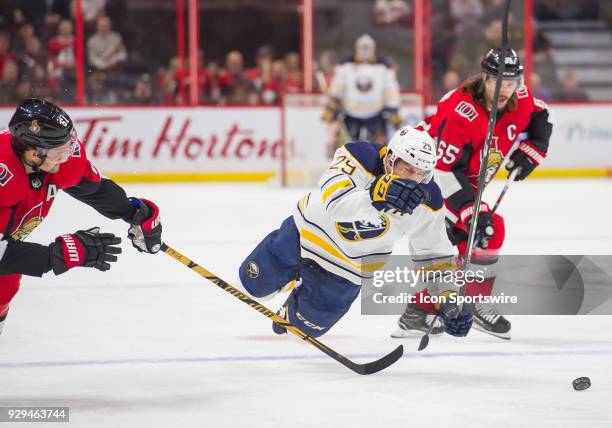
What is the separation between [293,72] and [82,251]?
785 centimetres

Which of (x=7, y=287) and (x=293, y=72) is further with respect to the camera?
(x=293, y=72)

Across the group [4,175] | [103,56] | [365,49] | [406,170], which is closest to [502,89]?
[406,170]

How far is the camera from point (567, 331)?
405 centimetres

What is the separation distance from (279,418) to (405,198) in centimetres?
71

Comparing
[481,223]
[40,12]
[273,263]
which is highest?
[40,12]

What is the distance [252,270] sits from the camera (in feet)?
12.9

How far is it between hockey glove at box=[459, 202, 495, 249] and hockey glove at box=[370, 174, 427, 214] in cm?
87

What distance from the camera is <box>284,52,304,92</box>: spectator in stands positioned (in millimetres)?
10812

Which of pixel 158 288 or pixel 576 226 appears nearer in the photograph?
pixel 158 288

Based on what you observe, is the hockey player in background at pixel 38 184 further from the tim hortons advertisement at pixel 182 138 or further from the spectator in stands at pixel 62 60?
the spectator in stands at pixel 62 60

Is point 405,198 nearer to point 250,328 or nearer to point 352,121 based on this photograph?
point 250,328

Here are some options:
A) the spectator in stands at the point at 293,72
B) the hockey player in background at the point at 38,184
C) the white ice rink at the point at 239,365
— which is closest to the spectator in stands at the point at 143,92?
the spectator in stands at the point at 293,72

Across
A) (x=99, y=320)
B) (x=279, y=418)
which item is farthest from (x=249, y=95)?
(x=279, y=418)

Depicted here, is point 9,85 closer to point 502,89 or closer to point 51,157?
point 502,89
